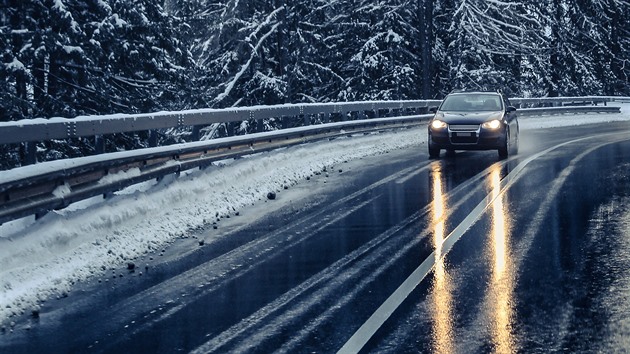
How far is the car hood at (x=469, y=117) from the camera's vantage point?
20781 mm

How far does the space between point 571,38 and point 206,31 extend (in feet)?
99.9

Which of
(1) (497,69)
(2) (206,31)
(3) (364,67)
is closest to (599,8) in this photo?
(1) (497,69)

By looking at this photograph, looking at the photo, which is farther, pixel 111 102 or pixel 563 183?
pixel 111 102

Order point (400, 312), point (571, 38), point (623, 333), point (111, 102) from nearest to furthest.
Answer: point (623, 333), point (400, 312), point (111, 102), point (571, 38)

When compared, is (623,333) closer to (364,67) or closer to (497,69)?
(364,67)

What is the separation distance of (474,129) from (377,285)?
13514 mm

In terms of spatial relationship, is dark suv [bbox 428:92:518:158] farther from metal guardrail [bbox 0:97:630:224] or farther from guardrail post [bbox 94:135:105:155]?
guardrail post [bbox 94:135:105:155]

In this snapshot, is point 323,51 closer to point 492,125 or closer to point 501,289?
point 492,125

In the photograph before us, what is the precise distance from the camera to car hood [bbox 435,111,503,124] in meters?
20.8

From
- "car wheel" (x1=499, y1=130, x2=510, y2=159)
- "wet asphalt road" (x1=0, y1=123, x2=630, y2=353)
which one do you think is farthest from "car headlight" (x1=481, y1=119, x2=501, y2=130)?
"wet asphalt road" (x1=0, y1=123, x2=630, y2=353)

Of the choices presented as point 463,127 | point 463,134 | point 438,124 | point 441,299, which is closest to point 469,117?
point 463,127

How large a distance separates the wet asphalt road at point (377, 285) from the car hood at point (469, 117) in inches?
285

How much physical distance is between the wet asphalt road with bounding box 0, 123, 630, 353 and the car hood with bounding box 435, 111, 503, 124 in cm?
725

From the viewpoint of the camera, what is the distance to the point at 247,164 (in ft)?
51.7
